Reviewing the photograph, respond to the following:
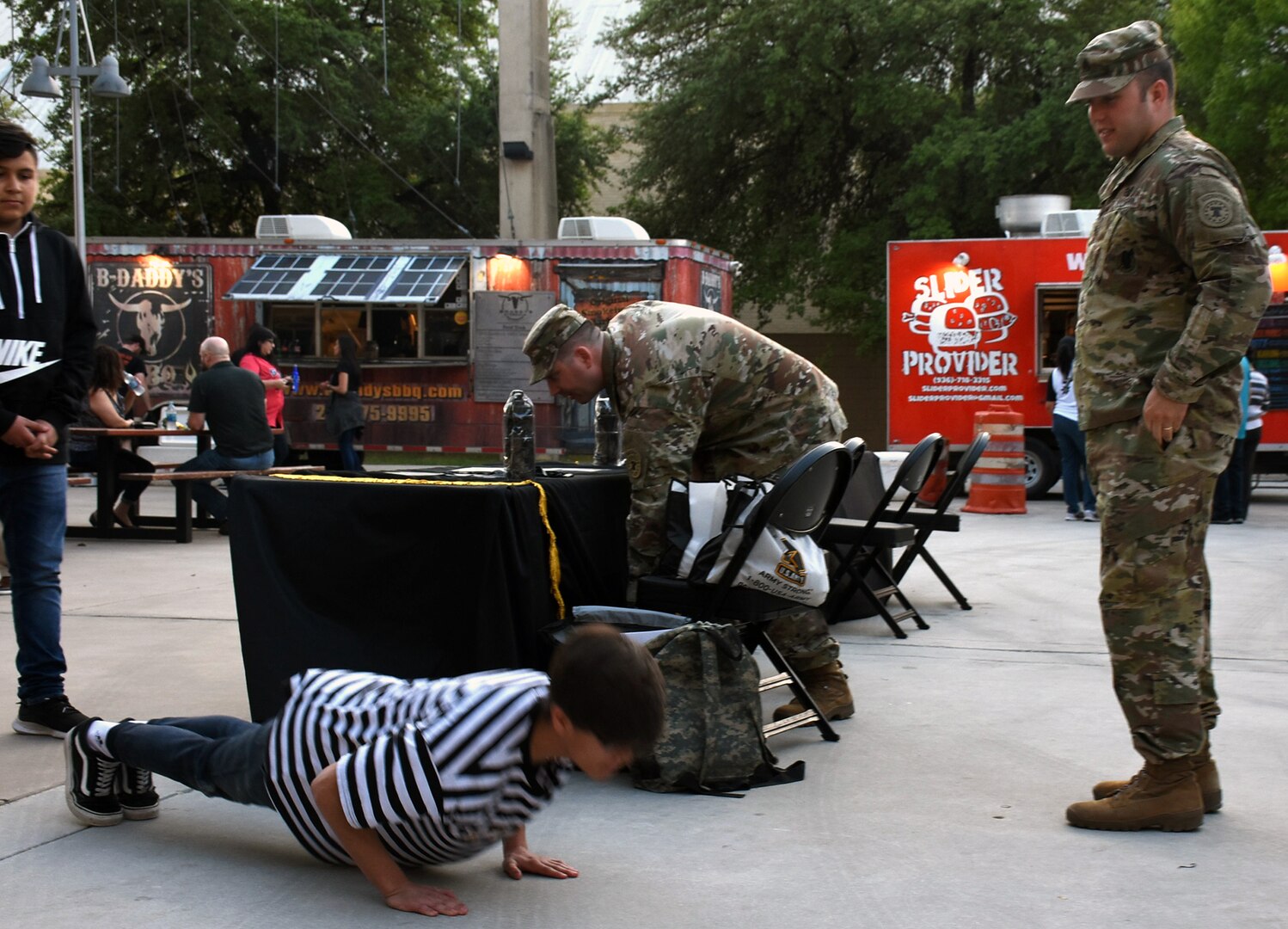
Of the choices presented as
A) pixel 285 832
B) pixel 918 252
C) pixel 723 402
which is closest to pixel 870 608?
pixel 723 402

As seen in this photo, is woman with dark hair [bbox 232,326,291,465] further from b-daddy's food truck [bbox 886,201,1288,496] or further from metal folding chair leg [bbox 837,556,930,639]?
metal folding chair leg [bbox 837,556,930,639]

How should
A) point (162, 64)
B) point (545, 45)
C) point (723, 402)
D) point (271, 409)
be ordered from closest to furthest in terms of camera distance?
point (723, 402)
point (271, 409)
point (545, 45)
point (162, 64)

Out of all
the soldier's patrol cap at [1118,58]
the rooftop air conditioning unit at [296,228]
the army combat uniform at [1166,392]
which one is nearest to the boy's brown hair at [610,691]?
the army combat uniform at [1166,392]

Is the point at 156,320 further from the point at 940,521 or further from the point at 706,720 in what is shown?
the point at 706,720

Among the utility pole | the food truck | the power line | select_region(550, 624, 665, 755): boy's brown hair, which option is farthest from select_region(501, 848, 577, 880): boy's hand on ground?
the power line

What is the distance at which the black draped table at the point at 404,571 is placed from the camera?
4.21 meters

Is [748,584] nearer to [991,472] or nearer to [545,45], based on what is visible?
[991,472]

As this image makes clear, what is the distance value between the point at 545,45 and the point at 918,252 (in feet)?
33.0

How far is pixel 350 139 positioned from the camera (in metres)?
27.0

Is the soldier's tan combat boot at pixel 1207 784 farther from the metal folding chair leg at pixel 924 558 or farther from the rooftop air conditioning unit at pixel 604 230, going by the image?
the rooftop air conditioning unit at pixel 604 230

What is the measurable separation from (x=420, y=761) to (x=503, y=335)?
1429cm

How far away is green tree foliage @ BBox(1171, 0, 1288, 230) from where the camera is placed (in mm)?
17641

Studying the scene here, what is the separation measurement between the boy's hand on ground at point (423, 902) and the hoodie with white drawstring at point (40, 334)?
222cm

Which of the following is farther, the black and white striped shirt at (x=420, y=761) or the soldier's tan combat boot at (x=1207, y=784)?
the soldier's tan combat boot at (x=1207, y=784)
